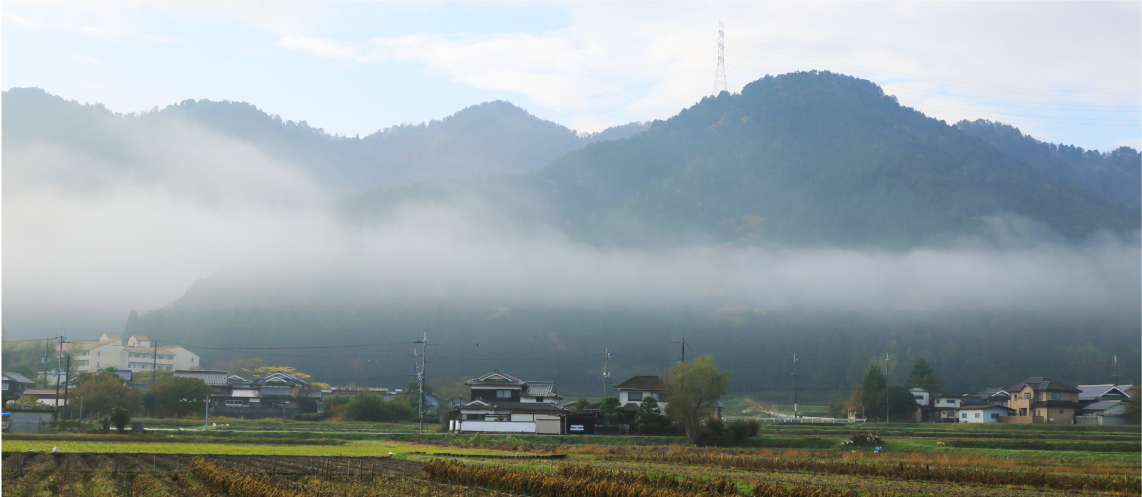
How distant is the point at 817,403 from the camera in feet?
481

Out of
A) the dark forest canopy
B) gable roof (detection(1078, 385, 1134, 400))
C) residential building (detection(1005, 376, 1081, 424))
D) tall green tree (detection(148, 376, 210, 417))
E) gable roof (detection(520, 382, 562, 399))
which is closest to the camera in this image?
tall green tree (detection(148, 376, 210, 417))

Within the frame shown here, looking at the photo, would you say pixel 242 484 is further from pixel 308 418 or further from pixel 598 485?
pixel 308 418

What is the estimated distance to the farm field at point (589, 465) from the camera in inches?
1054

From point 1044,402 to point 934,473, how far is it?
5952 cm

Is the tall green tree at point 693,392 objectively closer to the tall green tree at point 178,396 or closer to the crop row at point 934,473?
the crop row at point 934,473

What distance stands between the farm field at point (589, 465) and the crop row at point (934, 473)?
69mm

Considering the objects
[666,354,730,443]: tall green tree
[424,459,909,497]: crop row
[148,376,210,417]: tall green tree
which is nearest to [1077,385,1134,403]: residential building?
[666,354,730,443]: tall green tree

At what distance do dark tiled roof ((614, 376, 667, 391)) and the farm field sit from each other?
50.5ft

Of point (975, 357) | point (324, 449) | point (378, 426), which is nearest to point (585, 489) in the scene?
point (324, 449)

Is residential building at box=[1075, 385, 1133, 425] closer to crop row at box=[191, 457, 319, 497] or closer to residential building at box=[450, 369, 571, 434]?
residential building at box=[450, 369, 571, 434]

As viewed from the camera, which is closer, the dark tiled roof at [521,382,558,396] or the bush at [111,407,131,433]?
the bush at [111,407,131,433]

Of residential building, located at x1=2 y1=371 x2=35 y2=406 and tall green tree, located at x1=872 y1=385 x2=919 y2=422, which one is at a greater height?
residential building, located at x1=2 y1=371 x2=35 y2=406

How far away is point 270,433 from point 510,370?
109047 millimetres

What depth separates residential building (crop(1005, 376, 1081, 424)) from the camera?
81.1m
